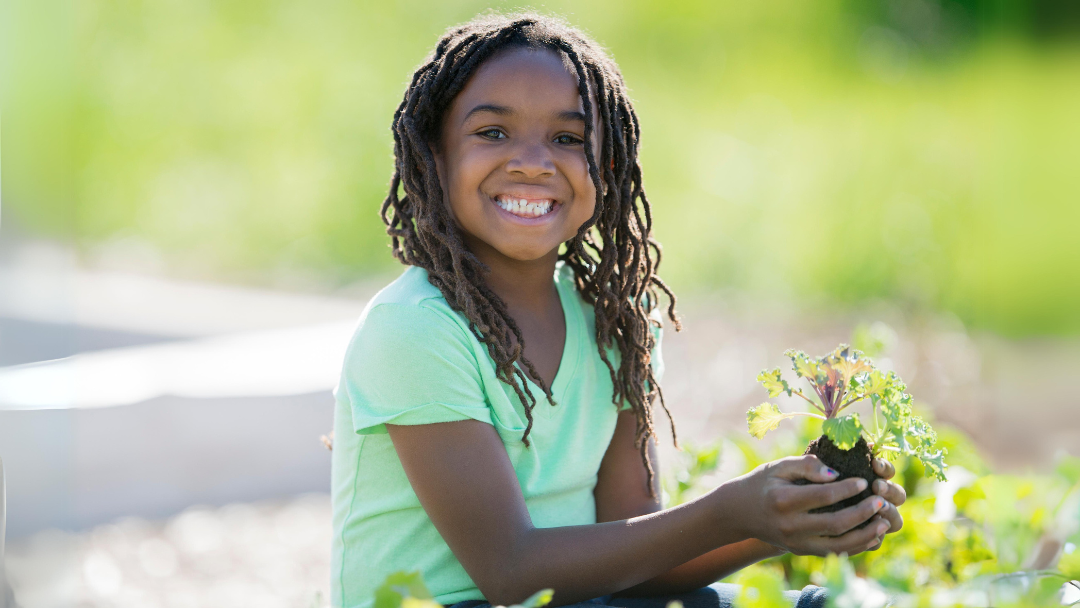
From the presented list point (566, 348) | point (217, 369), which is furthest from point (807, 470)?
point (217, 369)

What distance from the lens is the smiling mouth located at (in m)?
1.93

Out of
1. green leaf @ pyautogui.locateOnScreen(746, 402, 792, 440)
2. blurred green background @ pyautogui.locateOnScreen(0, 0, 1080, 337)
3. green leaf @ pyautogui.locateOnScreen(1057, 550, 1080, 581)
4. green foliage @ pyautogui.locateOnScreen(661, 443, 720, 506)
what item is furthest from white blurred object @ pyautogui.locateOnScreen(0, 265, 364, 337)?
green leaf @ pyautogui.locateOnScreen(1057, 550, 1080, 581)

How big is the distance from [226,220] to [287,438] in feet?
15.5

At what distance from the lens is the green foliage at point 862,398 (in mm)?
1568

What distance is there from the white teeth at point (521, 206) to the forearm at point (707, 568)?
727mm

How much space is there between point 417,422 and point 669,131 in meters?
7.49

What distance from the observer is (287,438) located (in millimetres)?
4668

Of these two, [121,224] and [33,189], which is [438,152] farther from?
[121,224]

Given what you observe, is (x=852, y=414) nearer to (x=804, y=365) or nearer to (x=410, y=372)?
(x=804, y=365)

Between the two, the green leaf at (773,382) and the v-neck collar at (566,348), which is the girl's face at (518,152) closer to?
the v-neck collar at (566,348)

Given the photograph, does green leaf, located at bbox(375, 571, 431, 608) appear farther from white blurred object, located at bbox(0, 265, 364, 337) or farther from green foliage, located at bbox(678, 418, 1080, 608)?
white blurred object, located at bbox(0, 265, 364, 337)

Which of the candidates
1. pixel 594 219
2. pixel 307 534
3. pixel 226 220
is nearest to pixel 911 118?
pixel 226 220

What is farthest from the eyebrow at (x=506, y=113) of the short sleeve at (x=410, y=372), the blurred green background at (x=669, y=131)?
the blurred green background at (x=669, y=131)

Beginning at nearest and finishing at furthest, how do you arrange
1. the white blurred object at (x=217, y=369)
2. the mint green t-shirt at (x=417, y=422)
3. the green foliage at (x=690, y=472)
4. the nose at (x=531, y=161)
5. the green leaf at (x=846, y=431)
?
the green leaf at (x=846, y=431)
the mint green t-shirt at (x=417, y=422)
the nose at (x=531, y=161)
the green foliage at (x=690, y=472)
the white blurred object at (x=217, y=369)
